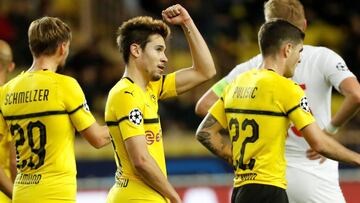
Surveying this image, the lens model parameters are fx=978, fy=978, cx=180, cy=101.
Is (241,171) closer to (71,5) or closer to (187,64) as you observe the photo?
(187,64)

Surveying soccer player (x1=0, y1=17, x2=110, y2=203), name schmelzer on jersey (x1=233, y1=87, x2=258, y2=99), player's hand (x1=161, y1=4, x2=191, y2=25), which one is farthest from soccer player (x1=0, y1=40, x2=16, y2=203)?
name schmelzer on jersey (x1=233, y1=87, x2=258, y2=99)

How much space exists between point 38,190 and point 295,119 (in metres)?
1.68

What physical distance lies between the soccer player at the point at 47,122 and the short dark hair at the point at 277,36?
1.17m

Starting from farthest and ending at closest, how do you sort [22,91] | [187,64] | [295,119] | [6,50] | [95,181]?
[187,64], [95,181], [6,50], [22,91], [295,119]

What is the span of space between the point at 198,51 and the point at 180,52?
764 centimetres

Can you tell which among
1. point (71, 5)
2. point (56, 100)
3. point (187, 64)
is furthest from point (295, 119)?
point (71, 5)

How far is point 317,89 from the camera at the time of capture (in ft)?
22.5

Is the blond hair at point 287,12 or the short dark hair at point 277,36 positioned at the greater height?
the blond hair at point 287,12

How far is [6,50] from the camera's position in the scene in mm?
7074

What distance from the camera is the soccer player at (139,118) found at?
19.1 ft

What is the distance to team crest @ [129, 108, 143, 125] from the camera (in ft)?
19.2

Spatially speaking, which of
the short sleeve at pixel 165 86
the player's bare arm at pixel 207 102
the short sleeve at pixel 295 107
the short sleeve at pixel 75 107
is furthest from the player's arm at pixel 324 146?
the short sleeve at pixel 75 107

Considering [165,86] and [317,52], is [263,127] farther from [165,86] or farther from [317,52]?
[317,52]

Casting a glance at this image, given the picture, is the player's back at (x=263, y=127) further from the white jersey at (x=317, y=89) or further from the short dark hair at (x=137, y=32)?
the white jersey at (x=317, y=89)
